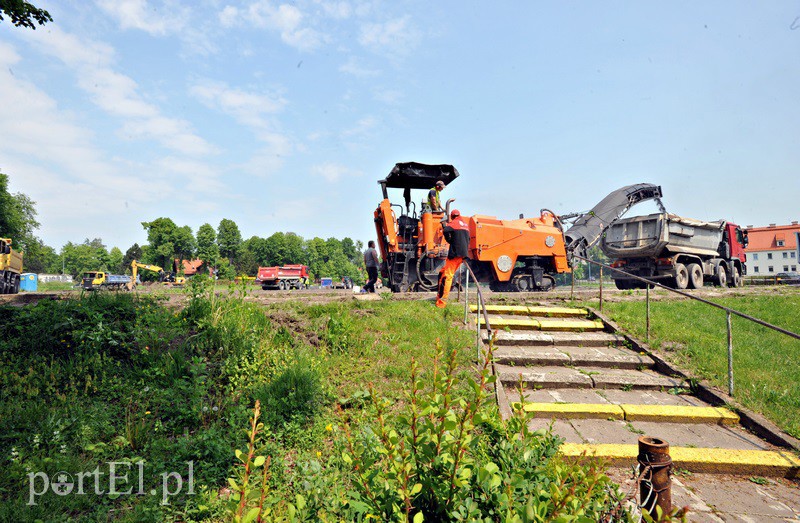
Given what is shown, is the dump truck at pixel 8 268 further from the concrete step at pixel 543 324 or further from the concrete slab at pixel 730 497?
the concrete slab at pixel 730 497

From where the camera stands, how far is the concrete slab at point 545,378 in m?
5.17

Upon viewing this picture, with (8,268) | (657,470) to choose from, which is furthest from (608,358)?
(8,268)

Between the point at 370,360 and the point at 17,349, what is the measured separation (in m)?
4.30

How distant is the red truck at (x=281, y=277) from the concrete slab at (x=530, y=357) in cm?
2799

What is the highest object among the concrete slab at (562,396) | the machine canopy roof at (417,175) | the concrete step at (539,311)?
the machine canopy roof at (417,175)

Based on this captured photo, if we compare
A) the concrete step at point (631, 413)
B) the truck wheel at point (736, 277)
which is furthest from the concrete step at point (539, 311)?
the truck wheel at point (736, 277)

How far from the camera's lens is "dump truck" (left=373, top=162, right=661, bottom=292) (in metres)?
9.91

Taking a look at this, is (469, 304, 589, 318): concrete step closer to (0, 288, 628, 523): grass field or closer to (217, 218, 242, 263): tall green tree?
(0, 288, 628, 523): grass field

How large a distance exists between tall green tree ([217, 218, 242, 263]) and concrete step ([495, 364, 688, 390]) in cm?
6659

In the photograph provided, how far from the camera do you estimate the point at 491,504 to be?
171 centimetres

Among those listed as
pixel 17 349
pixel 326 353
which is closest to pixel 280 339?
pixel 326 353

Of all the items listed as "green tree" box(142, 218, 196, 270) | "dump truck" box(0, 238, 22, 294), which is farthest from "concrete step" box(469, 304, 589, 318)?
"green tree" box(142, 218, 196, 270)

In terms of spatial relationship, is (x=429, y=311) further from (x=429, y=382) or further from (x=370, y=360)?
(x=429, y=382)

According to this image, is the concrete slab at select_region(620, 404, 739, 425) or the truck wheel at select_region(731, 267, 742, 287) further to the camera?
the truck wheel at select_region(731, 267, 742, 287)
